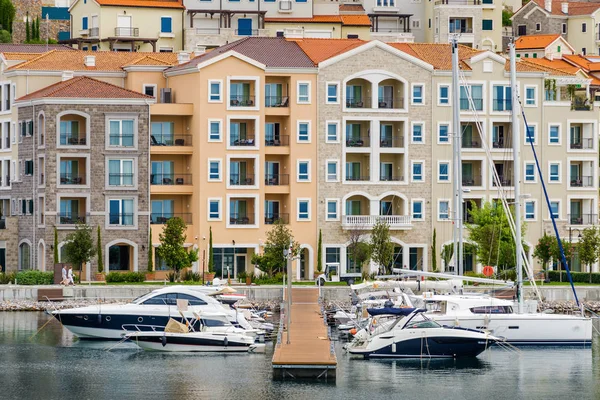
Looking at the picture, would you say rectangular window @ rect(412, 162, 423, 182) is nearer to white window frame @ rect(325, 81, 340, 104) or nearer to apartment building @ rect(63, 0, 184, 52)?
white window frame @ rect(325, 81, 340, 104)

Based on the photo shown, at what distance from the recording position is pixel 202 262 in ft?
361

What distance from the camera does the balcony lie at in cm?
11288

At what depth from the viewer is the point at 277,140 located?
114 meters

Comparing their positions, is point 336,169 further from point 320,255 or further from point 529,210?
point 529,210

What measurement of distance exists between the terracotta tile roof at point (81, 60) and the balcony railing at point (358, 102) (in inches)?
510

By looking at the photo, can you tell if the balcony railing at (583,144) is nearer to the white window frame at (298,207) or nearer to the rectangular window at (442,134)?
the rectangular window at (442,134)

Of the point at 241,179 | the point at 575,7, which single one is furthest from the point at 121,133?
the point at 575,7

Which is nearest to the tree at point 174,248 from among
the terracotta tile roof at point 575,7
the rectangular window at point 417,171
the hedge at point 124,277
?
the hedge at point 124,277

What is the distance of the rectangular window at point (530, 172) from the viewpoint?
116000 mm

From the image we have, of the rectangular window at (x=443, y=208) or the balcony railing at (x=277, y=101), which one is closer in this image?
the balcony railing at (x=277, y=101)

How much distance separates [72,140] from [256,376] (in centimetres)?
4410

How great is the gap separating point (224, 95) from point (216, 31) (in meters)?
31.3

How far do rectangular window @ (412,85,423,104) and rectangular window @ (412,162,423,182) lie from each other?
423 centimetres

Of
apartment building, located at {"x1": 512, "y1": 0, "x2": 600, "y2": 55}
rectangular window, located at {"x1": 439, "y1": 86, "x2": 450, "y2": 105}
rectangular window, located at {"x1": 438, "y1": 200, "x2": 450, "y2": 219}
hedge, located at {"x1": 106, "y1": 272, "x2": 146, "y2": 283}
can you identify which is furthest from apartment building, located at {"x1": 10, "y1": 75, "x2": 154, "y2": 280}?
apartment building, located at {"x1": 512, "y1": 0, "x2": 600, "y2": 55}
